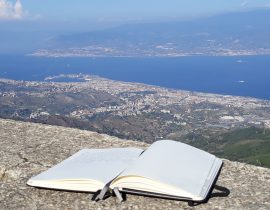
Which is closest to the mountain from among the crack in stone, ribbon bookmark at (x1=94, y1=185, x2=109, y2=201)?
the crack in stone

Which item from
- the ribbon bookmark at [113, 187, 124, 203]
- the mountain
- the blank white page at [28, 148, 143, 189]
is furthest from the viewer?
the mountain

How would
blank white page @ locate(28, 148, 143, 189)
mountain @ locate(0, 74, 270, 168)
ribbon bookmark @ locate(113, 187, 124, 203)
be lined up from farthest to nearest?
1. mountain @ locate(0, 74, 270, 168)
2. blank white page @ locate(28, 148, 143, 189)
3. ribbon bookmark @ locate(113, 187, 124, 203)

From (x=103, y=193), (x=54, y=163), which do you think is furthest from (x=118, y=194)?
(x=54, y=163)

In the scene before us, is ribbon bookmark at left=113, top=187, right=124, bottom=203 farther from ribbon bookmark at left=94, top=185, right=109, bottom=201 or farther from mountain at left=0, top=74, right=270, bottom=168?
mountain at left=0, top=74, right=270, bottom=168

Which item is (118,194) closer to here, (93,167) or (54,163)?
(93,167)

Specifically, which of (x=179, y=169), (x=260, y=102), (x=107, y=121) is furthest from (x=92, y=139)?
(x=260, y=102)

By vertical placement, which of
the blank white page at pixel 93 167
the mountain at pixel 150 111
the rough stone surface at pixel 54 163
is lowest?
the mountain at pixel 150 111

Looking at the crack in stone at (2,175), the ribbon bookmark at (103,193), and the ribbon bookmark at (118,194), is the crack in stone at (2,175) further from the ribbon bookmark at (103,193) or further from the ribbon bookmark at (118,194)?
the ribbon bookmark at (118,194)

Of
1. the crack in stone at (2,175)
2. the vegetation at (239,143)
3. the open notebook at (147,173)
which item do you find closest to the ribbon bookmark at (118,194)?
the open notebook at (147,173)

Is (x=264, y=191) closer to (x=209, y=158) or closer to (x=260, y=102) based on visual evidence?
(x=209, y=158)
